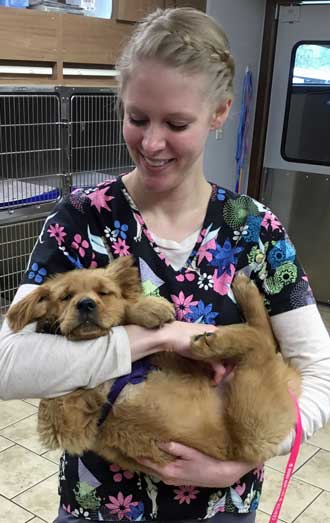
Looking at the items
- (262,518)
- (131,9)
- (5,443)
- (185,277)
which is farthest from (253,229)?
(131,9)

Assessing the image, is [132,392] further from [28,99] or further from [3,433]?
[28,99]

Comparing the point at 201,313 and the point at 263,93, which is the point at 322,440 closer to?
the point at 201,313

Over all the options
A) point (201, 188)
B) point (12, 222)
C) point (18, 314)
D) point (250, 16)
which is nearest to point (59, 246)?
point (18, 314)

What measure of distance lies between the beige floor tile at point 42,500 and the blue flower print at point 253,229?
1.47 metres

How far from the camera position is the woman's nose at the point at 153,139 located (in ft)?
3.11

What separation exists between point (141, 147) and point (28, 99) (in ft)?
6.97

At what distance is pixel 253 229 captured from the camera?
1059mm

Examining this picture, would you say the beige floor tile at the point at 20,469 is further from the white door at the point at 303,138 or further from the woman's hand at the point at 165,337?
the white door at the point at 303,138

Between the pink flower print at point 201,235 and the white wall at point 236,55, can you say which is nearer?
the pink flower print at point 201,235

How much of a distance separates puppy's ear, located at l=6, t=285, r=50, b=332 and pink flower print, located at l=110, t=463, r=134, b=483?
29cm

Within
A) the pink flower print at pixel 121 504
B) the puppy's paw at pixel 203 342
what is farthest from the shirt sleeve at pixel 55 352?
the pink flower print at pixel 121 504

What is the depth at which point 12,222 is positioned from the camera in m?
2.93

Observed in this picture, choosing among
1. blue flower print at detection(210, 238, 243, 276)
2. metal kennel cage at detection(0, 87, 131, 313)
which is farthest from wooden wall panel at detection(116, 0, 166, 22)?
blue flower print at detection(210, 238, 243, 276)

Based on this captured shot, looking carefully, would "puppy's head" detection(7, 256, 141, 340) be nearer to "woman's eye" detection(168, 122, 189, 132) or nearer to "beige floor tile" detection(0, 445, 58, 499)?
"woman's eye" detection(168, 122, 189, 132)
